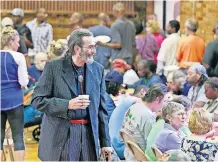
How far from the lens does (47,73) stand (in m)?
5.18

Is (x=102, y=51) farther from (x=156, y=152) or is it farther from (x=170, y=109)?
(x=156, y=152)

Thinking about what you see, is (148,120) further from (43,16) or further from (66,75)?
(43,16)

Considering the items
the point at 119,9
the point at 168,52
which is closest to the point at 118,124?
the point at 168,52

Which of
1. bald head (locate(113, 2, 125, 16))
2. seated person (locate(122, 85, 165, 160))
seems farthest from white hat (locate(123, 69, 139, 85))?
seated person (locate(122, 85, 165, 160))

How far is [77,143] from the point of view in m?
5.23

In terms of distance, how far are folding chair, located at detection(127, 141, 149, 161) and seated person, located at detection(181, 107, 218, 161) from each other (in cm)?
47

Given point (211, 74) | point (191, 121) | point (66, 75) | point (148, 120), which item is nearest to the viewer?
point (66, 75)

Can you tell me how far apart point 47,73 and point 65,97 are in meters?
0.21

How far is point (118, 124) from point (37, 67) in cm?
339

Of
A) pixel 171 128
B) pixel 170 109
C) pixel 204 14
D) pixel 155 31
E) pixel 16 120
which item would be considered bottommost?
pixel 16 120

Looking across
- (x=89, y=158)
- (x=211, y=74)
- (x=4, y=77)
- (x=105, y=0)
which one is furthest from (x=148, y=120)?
(x=105, y=0)

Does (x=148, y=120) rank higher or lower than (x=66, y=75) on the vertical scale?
lower

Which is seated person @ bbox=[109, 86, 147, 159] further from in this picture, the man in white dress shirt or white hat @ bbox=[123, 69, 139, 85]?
the man in white dress shirt

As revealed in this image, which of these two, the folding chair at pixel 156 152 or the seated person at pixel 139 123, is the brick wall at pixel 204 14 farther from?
the folding chair at pixel 156 152
